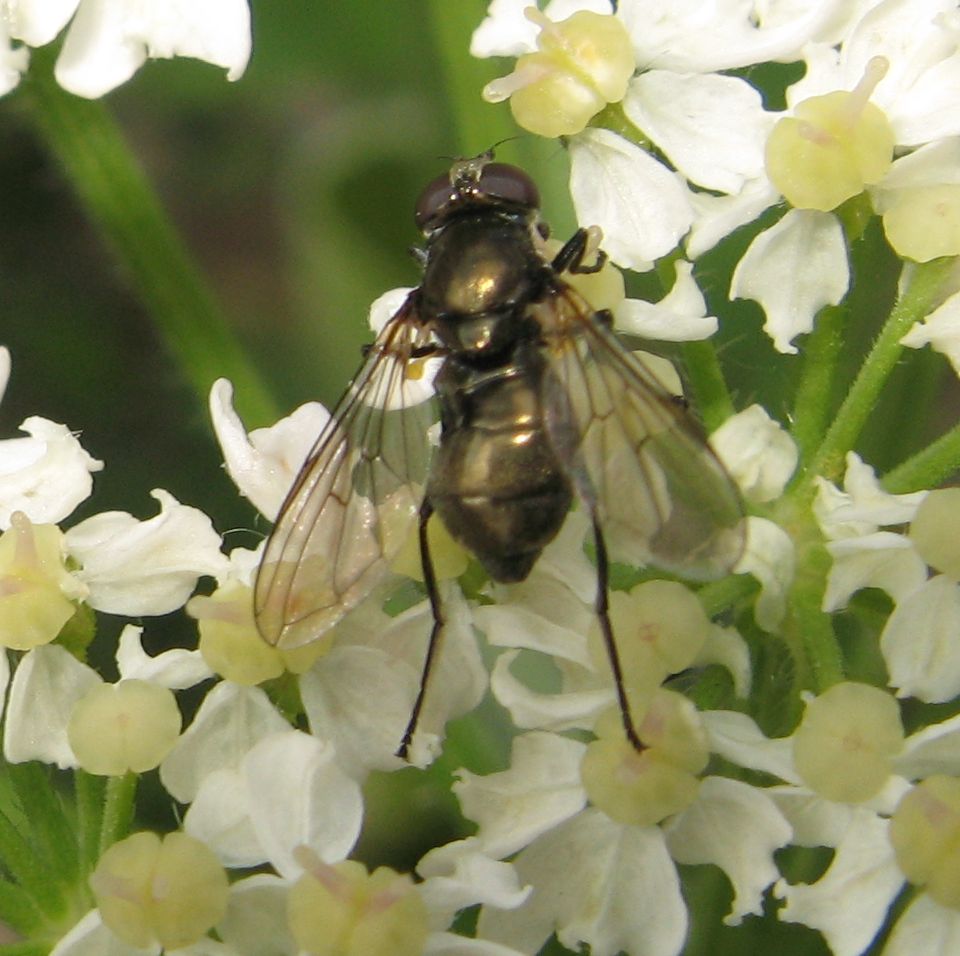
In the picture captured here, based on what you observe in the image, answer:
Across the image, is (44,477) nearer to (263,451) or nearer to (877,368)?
(263,451)

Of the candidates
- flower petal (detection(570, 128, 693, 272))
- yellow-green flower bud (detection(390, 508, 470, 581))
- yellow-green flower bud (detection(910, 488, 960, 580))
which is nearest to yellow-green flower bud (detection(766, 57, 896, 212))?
flower petal (detection(570, 128, 693, 272))

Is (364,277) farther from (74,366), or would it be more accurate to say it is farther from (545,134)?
(545,134)

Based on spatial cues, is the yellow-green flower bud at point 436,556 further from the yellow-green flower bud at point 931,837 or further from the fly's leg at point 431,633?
the yellow-green flower bud at point 931,837

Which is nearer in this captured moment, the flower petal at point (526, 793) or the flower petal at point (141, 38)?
the flower petal at point (526, 793)

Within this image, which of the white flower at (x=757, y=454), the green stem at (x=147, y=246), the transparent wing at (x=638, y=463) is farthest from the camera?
the green stem at (x=147, y=246)

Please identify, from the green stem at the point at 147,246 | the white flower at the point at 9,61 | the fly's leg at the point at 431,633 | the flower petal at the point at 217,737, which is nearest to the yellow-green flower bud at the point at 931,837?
the fly's leg at the point at 431,633

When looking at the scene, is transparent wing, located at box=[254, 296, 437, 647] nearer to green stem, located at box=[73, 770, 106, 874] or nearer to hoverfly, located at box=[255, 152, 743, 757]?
hoverfly, located at box=[255, 152, 743, 757]
